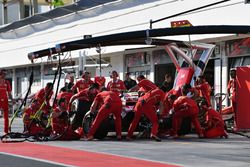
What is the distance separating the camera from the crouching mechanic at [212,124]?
15.0 m

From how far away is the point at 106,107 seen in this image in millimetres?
14008

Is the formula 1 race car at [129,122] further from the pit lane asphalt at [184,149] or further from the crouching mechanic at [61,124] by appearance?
the crouching mechanic at [61,124]

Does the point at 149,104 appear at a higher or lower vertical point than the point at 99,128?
higher

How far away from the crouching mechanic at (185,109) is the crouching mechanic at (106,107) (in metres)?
1.52

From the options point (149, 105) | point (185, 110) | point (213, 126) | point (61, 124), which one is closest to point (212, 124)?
point (213, 126)

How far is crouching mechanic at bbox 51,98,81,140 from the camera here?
48.3ft

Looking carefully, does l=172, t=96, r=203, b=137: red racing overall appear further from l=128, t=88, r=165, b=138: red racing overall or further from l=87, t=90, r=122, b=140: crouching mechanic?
l=87, t=90, r=122, b=140: crouching mechanic

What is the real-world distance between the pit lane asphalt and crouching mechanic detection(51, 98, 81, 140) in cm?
51

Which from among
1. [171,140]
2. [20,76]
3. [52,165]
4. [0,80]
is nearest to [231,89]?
[171,140]

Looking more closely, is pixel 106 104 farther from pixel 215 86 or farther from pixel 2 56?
pixel 2 56

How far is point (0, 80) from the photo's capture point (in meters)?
16.6

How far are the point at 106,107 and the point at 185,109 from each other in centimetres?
207

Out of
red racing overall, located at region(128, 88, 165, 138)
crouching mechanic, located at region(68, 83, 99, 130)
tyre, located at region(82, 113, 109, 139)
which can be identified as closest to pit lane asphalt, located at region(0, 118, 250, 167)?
tyre, located at region(82, 113, 109, 139)

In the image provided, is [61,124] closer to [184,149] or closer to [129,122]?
[129,122]
